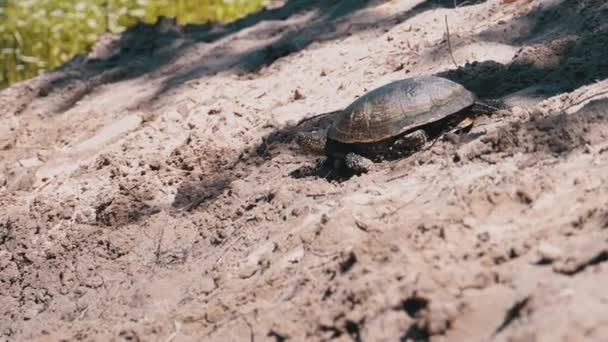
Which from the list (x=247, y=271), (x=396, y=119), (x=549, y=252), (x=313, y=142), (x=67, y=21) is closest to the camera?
(x=549, y=252)

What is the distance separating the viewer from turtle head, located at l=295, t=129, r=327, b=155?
199 inches

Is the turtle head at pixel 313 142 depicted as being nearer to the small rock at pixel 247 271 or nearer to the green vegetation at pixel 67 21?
the small rock at pixel 247 271

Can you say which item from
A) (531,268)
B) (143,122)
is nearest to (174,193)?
(143,122)

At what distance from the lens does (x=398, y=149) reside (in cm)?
472

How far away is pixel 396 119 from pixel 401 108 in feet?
0.28

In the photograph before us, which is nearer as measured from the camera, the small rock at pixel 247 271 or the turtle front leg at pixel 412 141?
the small rock at pixel 247 271

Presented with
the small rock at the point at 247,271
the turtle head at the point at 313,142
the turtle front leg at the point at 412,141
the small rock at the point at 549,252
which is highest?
the small rock at the point at 549,252

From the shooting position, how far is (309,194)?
4.59m

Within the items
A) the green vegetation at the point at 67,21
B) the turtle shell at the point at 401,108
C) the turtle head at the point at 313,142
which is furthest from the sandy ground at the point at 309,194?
the green vegetation at the point at 67,21

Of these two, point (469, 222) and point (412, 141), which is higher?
point (469, 222)

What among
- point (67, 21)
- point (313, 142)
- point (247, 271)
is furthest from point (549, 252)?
point (67, 21)

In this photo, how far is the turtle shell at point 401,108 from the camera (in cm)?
467

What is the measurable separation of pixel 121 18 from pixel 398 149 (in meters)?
7.34

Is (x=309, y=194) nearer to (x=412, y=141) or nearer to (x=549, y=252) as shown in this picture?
(x=412, y=141)
